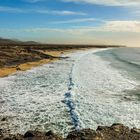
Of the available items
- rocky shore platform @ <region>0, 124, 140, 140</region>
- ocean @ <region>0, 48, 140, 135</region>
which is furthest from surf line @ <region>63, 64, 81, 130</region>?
rocky shore platform @ <region>0, 124, 140, 140</region>

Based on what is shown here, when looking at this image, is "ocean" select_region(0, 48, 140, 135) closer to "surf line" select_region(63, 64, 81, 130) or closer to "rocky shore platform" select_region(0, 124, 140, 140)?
"surf line" select_region(63, 64, 81, 130)

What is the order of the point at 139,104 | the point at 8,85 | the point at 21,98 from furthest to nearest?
the point at 8,85 < the point at 21,98 < the point at 139,104

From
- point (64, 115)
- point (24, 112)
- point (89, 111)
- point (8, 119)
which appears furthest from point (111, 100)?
point (8, 119)

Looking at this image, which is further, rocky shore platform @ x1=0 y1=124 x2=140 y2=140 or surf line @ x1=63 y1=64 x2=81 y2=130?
surf line @ x1=63 y1=64 x2=81 y2=130

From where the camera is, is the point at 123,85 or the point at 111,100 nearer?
the point at 111,100

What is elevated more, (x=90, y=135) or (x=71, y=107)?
(x=90, y=135)

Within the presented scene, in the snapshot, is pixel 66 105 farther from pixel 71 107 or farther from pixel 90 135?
pixel 90 135

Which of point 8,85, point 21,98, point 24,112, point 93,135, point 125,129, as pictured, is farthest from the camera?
point 8,85

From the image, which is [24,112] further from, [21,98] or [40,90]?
[40,90]

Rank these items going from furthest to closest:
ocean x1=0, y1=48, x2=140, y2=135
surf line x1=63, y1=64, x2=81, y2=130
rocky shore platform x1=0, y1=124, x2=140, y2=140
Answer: ocean x1=0, y1=48, x2=140, y2=135 < surf line x1=63, y1=64, x2=81, y2=130 < rocky shore platform x1=0, y1=124, x2=140, y2=140

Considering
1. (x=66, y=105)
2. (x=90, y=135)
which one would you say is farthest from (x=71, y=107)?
(x=90, y=135)

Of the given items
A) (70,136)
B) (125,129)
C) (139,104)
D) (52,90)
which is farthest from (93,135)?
(52,90)
